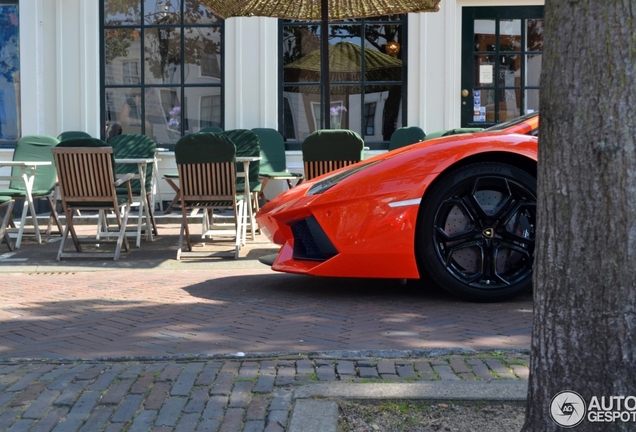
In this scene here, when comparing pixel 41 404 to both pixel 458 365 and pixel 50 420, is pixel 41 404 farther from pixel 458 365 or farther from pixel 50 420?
pixel 458 365

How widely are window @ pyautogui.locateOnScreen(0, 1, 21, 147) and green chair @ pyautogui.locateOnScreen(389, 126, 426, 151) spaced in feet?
17.0

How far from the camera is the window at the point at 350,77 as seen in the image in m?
11.8

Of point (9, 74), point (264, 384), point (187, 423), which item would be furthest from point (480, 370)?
point (9, 74)

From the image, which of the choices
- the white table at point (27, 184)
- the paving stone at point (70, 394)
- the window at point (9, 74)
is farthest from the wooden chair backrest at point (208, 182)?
the window at point (9, 74)

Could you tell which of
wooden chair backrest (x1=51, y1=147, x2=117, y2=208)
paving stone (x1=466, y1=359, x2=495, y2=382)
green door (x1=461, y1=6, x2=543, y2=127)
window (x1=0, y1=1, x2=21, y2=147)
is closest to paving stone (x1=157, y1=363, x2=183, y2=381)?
paving stone (x1=466, y1=359, x2=495, y2=382)

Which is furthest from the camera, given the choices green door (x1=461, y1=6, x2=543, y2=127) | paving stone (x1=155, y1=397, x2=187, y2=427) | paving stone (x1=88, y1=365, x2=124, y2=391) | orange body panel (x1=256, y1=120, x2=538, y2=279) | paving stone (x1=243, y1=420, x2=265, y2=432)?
green door (x1=461, y1=6, x2=543, y2=127)

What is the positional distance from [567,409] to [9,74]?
437 inches

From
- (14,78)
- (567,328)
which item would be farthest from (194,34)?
(567,328)

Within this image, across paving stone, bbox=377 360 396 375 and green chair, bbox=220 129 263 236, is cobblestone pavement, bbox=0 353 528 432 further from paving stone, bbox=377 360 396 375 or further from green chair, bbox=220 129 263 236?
green chair, bbox=220 129 263 236

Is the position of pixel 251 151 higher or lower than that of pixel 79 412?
higher

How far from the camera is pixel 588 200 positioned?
2387mm

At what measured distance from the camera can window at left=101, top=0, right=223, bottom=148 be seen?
39.3ft

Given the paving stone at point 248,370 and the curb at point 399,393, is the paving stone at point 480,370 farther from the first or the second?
the paving stone at point 248,370

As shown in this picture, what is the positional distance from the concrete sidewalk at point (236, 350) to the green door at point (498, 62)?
605 cm
